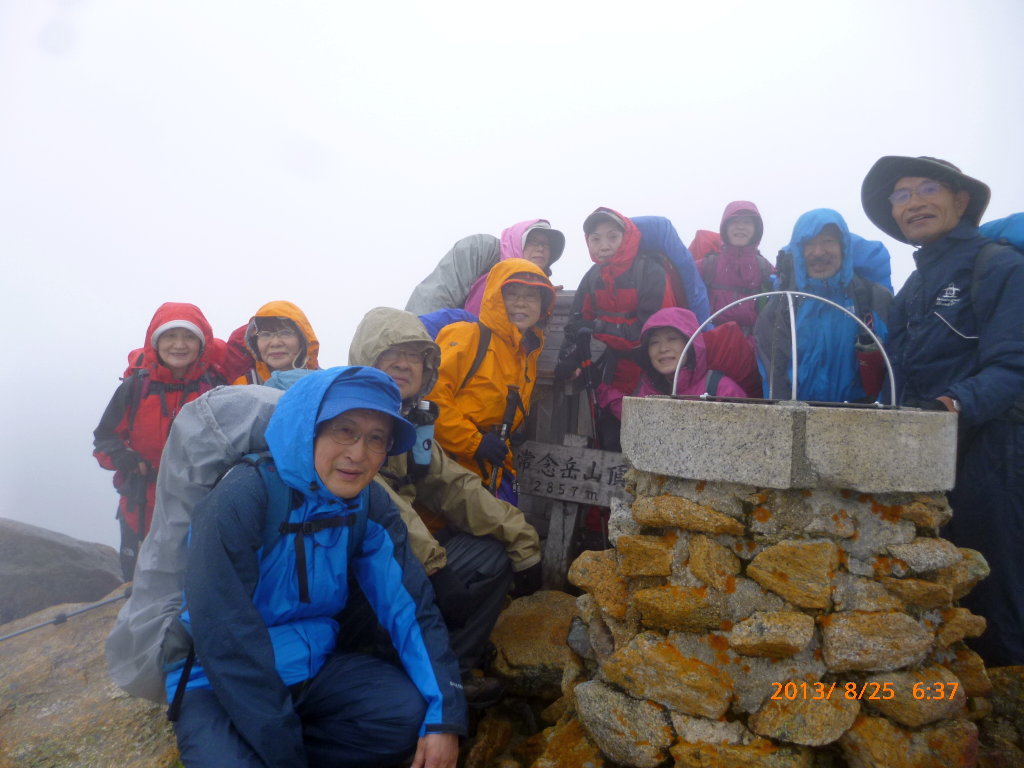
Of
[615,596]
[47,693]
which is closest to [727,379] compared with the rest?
[615,596]

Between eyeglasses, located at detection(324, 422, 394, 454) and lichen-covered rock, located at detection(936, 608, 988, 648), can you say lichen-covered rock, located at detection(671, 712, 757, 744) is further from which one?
eyeglasses, located at detection(324, 422, 394, 454)

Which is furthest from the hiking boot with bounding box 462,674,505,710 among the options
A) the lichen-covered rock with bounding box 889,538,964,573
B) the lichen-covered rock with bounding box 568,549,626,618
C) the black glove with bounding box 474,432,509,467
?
the lichen-covered rock with bounding box 889,538,964,573

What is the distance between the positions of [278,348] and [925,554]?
14.9 feet

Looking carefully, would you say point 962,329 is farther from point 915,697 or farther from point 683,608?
point 683,608

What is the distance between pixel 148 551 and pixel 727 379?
11.8ft

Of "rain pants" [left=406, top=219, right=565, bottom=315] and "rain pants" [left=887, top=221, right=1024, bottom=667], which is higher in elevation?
"rain pants" [left=406, top=219, right=565, bottom=315]

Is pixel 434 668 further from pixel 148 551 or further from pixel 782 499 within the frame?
pixel 782 499

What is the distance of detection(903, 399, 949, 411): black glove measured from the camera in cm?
291

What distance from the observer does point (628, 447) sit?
291 centimetres

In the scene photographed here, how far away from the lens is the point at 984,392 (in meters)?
2.67

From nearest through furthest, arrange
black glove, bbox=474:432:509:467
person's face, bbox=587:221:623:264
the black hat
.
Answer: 1. the black hat
2. black glove, bbox=474:432:509:467
3. person's face, bbox=587:221:623:264

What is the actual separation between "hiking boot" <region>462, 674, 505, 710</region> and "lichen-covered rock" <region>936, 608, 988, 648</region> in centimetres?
225

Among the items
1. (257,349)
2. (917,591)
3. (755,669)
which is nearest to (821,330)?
(917,591)

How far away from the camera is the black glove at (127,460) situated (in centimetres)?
456
